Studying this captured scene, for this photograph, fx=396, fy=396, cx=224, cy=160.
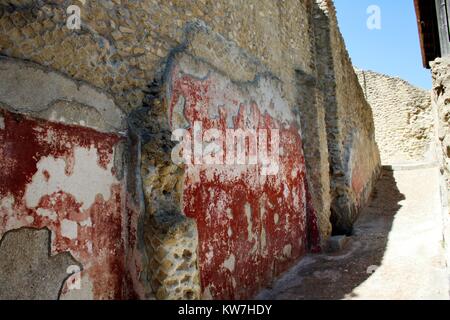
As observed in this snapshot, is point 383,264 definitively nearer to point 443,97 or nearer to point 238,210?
point 238,210

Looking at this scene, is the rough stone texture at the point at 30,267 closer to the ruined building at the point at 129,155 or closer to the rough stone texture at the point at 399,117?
the ruined building at the point at 129,155

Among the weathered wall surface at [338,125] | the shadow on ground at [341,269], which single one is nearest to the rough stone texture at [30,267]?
the shadow on ground at [341,269]

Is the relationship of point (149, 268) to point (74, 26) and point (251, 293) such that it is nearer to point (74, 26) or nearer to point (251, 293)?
point (74, 26)

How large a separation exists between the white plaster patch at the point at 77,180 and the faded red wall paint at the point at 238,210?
764 millimetres

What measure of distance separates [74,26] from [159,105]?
25.7 inches

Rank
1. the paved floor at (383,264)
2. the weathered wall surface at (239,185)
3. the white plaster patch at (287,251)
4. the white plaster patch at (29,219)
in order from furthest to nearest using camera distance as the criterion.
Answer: the white plaster patch at (287,251), the paved floor at (383,264), the weathered wall surface at (239,185), the white plaster patch at (29,219)

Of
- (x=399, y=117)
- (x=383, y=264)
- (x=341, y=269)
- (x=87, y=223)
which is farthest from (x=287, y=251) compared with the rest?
(x=399, y=117)

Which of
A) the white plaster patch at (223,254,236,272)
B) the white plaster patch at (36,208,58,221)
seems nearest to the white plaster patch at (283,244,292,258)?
the white plaster patch at (223,254,236,272)

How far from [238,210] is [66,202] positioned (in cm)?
185

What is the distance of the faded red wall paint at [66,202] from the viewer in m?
1.66

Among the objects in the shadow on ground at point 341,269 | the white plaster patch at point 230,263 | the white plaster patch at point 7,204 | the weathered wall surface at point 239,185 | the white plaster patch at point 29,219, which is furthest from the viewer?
the shadow on ground at point 341,269

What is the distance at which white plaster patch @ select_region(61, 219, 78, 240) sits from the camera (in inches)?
73.9

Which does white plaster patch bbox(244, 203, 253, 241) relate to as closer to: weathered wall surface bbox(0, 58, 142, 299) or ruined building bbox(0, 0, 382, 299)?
ruined building bbox(0, 0, 382, 299)

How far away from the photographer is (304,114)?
562 centimetres
